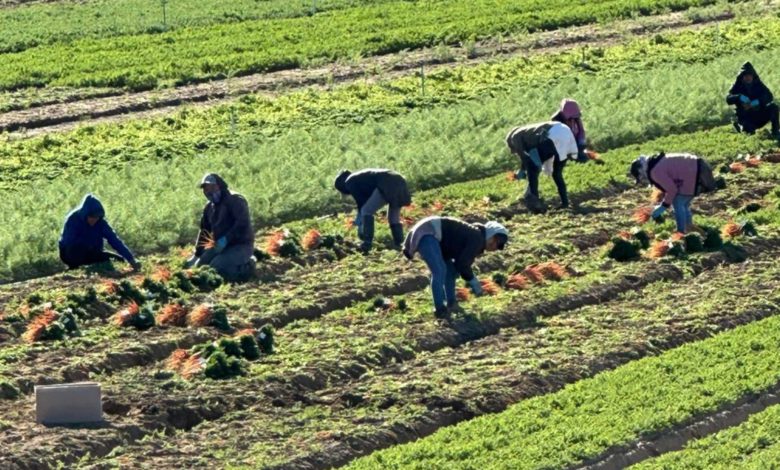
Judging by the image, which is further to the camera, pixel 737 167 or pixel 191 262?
pixel 737 167

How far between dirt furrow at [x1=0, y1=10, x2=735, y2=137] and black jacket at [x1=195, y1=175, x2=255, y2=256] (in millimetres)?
11537

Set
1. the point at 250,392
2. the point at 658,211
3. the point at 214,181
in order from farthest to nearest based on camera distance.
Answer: the point at 658,211 < the point at 214,181 < the point at 250,392

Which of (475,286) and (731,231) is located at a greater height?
(475,286)

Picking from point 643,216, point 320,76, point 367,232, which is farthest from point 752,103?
point 320,76

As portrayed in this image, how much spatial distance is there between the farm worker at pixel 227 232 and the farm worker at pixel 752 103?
10679mm

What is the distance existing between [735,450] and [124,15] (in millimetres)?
34374

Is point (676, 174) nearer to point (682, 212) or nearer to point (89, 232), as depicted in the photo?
point (682, 212)

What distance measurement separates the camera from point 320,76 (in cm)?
4034

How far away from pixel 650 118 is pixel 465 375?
1428 cm

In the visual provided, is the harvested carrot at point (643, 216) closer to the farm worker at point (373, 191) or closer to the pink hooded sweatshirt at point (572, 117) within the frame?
the pink hooded sweatshirt at point (572, 117)

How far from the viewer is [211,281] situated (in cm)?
2362

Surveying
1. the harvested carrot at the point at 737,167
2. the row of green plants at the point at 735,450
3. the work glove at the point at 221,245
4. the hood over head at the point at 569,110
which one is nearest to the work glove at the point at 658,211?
the hood over head at the point at 569,110

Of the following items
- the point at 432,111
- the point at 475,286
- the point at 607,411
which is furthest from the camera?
the point at 432,111

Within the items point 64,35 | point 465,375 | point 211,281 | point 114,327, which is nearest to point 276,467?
point 465,375
